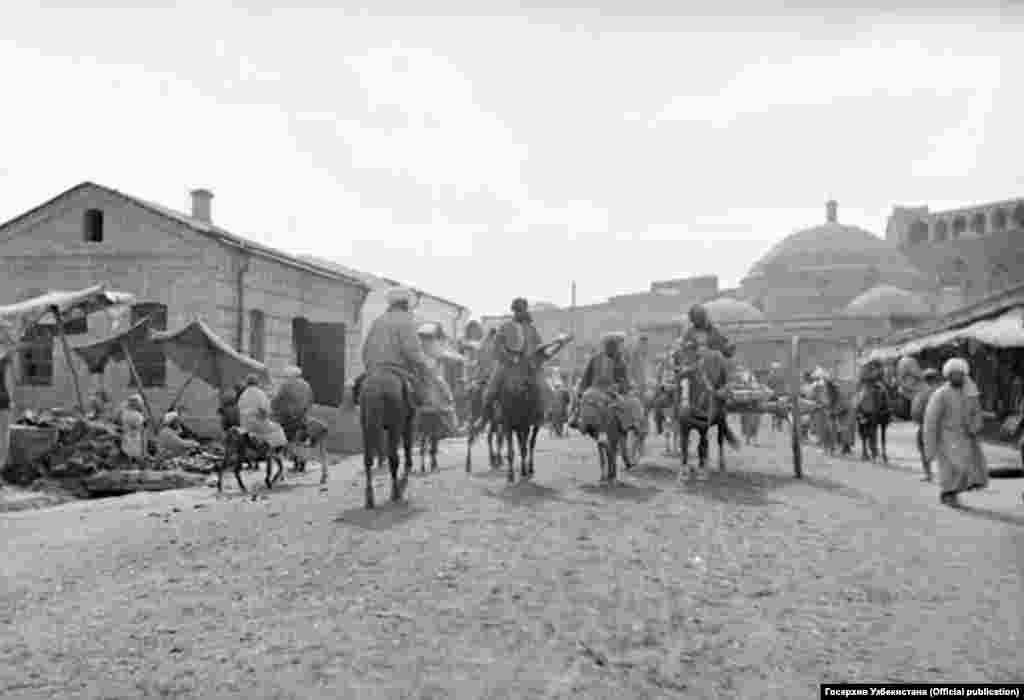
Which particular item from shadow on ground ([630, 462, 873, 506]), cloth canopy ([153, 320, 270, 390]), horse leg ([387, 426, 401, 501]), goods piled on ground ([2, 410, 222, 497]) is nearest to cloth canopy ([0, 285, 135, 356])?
cloth canopy ([153, 320, 270, 390])

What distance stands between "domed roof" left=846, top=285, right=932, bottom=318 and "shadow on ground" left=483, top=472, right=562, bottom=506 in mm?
35462

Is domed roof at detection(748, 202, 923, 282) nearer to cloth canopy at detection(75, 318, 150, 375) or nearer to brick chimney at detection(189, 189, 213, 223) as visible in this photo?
brick chimney at detection(189, 189, 213, 223)

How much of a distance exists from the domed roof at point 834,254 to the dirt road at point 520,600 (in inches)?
1692

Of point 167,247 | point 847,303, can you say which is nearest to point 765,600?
point 167,247

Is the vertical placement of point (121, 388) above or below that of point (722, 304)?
below

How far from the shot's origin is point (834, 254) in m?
47.8

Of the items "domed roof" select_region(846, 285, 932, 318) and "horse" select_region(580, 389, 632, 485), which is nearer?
"horse" select_region(580, 389, 632, 485)

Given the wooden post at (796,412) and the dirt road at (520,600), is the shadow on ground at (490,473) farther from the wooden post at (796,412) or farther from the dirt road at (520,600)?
the wooden post at (796,412)

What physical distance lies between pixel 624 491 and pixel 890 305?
36.1m

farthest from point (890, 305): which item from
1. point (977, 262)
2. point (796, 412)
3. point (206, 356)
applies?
point (206, 356)

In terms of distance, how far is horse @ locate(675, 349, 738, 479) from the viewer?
30.2 feet

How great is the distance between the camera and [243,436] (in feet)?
34.5

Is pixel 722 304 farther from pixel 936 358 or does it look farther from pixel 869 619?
pixel 869 619

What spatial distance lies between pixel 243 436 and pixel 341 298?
12.6 meters
